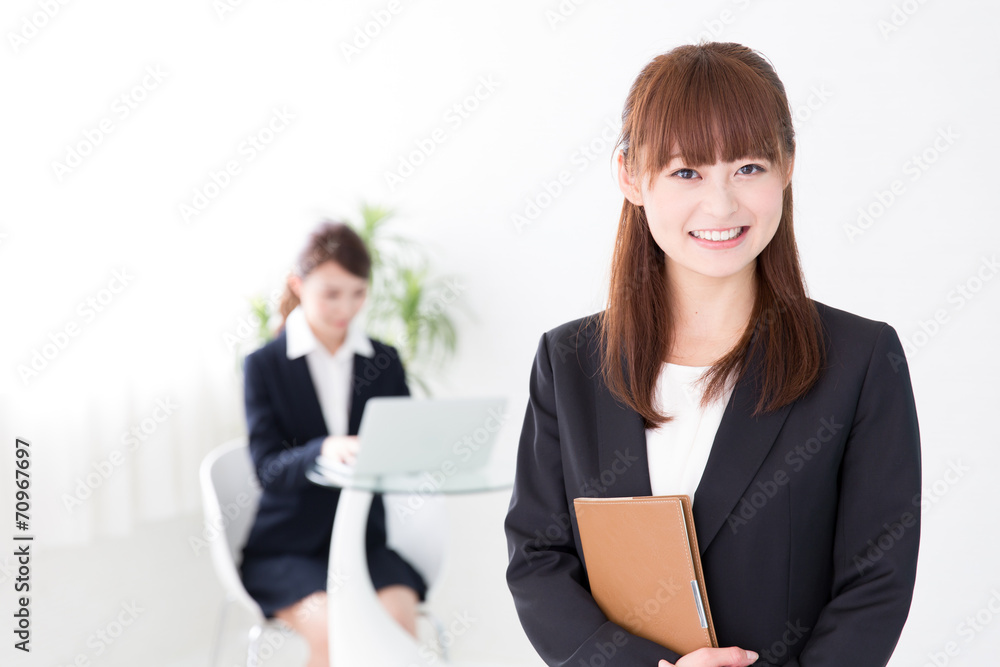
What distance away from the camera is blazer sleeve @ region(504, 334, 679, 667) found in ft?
4.26

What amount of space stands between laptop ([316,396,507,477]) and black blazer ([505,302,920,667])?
1347 millimetres

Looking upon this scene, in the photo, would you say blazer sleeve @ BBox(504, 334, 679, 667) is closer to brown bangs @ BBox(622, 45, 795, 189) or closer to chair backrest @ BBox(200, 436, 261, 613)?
brown bangs @ BBox(622, 45, 795, 189)

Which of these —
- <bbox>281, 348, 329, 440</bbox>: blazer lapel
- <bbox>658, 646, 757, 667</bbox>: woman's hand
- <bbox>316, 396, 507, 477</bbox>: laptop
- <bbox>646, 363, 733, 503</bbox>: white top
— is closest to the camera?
<bbox>658, 646, 757, 667</bbox>: woman's hand

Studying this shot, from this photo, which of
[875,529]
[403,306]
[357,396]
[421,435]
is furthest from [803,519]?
[403,306]

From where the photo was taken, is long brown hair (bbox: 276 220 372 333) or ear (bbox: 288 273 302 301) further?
ear (bbox: 288 273 302 301)

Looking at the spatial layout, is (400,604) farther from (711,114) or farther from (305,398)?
(711,114)

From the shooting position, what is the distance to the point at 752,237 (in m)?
1.30

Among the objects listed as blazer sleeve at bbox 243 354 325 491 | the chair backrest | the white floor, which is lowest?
the white floor

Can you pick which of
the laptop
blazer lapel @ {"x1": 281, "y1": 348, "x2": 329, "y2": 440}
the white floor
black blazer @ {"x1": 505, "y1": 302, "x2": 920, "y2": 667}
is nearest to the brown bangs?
black blazer @ {"x1": 505, "y1": 302, "x2": 920, "y2": 667}

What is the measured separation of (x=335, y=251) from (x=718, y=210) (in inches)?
91.6

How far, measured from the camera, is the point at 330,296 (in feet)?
11.3

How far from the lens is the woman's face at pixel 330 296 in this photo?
11.2ft

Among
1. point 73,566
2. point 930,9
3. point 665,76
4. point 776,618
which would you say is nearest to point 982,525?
point 930,9

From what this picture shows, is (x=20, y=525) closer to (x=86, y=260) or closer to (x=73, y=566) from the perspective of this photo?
(x=73, y=566)
